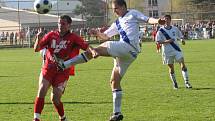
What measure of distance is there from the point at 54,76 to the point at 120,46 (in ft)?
4.64

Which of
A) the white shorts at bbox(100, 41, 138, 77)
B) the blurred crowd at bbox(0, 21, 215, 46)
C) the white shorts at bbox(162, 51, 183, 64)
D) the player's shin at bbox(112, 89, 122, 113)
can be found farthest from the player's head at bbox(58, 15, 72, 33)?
the blurred crowd at bbox(0, 21, 215, 46)

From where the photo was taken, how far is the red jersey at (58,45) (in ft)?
33.3

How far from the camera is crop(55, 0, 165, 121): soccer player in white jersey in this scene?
396 inches

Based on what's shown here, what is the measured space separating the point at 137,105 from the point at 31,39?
159 feet

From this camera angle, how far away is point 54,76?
1017cm

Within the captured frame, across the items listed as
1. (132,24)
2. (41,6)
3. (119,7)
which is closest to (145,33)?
(119,7)

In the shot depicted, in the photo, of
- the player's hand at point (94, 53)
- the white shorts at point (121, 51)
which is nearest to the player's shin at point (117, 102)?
the white shorts at point (121, 51)

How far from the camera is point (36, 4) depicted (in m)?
10.5

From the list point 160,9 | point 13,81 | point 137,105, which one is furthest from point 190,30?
point 137,105

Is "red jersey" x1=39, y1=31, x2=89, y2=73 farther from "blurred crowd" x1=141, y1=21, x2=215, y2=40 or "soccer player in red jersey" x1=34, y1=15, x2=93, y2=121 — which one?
"blurred crowd" x1=141, y1=21, x2=215, y2=40

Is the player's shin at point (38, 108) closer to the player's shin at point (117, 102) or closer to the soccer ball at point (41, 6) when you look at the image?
the player's shin at point (117, 102)

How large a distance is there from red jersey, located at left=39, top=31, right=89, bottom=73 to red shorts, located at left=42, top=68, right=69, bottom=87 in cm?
4

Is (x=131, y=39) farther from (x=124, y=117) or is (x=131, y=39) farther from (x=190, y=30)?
(x=190, y=30)

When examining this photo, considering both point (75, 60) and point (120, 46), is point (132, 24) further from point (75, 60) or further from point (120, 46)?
point (75, 60)
